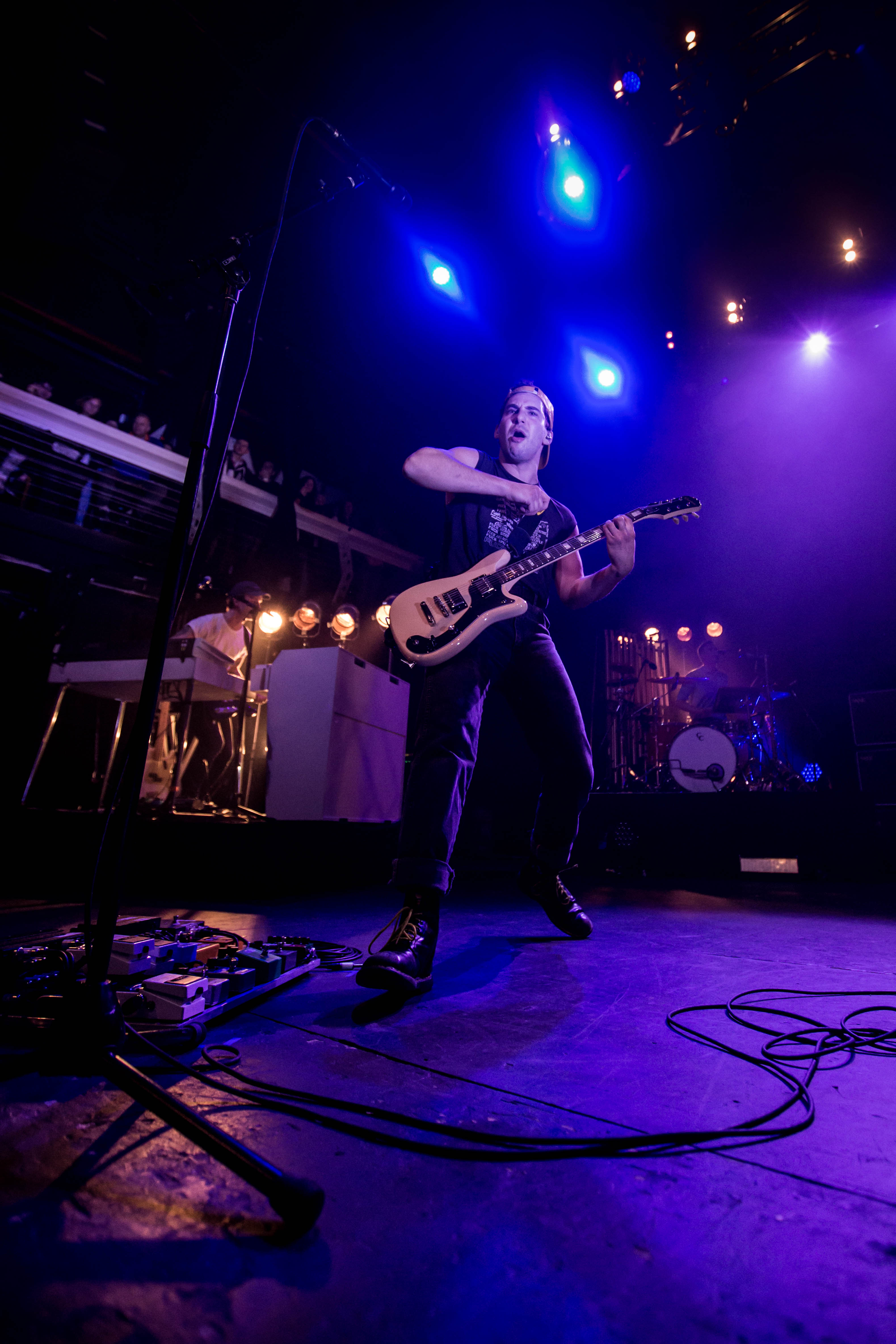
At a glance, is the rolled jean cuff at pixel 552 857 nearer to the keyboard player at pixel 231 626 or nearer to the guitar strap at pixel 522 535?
the guitar strap at pixel 522 535

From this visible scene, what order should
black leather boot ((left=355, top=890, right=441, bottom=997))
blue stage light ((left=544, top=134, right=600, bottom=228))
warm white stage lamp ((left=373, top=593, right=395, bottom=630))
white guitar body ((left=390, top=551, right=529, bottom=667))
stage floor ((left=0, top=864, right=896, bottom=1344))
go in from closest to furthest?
stage floor ((left=0, top=864, right=896, bottom=1344))
black leather boot ((left=355, top=890, right=441, bottom=997))
white guitar body ((left=390, top=551, right=529, bottom=667))
blue stage light ((left=544, top=134, right=600, bottom=228))
warm white stage lamp ((left=373, top=593, right=395, bottom=630))

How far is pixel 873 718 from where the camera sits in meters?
7.73

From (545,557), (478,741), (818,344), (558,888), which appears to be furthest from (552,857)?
(818,344)

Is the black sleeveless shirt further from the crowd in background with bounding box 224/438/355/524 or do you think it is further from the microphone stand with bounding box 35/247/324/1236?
the crowd in background with bounding box 224/438/355/524

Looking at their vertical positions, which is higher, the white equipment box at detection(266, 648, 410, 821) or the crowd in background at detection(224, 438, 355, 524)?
the crowd in background at detection(224, 438, 355, 524)

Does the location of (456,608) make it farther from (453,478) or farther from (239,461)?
(239,461)

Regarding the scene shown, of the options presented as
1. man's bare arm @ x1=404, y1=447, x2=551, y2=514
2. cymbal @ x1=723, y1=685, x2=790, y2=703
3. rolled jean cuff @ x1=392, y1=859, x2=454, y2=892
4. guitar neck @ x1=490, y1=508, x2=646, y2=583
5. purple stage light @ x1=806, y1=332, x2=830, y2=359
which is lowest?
rolled jean cuff @ x1=392, y1=859, x2=454, y2=892

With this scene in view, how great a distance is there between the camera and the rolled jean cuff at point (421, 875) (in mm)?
1604

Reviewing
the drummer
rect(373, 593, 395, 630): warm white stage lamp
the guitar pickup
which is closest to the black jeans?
the guitar pickup

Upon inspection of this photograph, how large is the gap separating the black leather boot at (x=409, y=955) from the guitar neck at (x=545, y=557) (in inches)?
43.2

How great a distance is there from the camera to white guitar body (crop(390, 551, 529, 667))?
196 centimetres

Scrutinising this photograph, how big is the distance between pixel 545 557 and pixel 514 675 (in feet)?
1.50

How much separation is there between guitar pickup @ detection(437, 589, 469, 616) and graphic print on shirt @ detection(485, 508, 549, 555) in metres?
0.27

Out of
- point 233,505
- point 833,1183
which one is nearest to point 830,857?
point 833,1183
